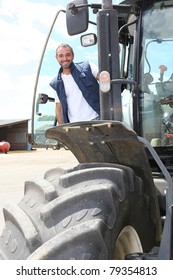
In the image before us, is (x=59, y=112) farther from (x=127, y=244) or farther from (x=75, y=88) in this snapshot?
(x=127, y=244)

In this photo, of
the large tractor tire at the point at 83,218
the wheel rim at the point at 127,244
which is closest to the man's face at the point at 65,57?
the large tractor tire at the point at 83,218

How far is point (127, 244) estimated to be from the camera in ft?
7.68

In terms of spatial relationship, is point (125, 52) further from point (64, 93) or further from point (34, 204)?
point (34, 204)

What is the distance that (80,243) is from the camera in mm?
1968

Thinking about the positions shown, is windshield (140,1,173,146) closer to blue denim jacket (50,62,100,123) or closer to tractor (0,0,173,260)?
tractor (0,0,173,260)

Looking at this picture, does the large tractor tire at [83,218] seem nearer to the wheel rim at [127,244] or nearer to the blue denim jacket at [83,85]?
the wheel rim at [127,244]

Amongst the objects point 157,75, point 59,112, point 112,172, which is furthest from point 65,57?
point 112,172

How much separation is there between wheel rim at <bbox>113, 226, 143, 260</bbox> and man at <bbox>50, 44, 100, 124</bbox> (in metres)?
1.00

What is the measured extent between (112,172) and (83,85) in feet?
3.38

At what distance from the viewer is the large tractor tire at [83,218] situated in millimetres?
1976

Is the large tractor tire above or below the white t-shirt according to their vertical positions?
below

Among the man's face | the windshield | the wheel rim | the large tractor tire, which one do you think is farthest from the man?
the wheel rim

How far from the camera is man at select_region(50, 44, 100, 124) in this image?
10.1 feet

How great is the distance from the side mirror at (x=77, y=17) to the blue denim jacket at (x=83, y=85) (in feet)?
1.97
